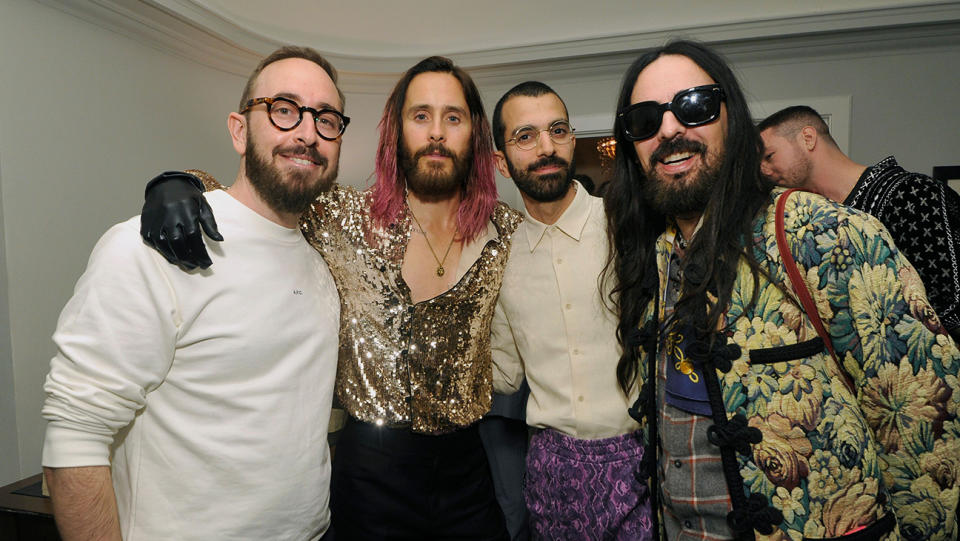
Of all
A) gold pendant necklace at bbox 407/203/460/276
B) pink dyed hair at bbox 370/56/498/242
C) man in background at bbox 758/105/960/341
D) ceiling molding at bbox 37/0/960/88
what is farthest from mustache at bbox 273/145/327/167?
ceiling molding at bbox 37/0/960/88

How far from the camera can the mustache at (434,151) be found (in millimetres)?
1949

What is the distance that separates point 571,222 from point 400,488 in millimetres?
1074

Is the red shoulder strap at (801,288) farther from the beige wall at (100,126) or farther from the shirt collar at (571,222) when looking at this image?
the beige wall at (100,126)

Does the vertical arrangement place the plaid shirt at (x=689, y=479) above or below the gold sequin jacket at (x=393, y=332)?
below

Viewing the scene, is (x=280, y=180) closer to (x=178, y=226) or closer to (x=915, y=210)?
(x=178, y=226)

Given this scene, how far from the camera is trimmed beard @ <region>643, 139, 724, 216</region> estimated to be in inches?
55.6

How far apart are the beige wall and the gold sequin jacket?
7.07 feet

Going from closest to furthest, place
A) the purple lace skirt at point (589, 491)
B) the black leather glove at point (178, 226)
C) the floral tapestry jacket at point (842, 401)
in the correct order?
the floral tapestry jacket at point (842, 401)
the black leather glove at point (178, 226)
the purple lace skirt at point (589, 491)

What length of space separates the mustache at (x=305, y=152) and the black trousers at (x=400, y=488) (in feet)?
2.79

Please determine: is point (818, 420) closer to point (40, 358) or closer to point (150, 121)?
point (40, 358)

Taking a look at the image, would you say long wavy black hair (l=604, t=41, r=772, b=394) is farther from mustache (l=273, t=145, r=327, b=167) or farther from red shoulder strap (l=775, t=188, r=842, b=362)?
mustache (l=273, t=145, r=327, b=167)

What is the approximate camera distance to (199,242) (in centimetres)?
127

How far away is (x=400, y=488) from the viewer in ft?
5.71

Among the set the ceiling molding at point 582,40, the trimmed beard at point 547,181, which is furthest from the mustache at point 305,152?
the ceiling molding at point 582,40
